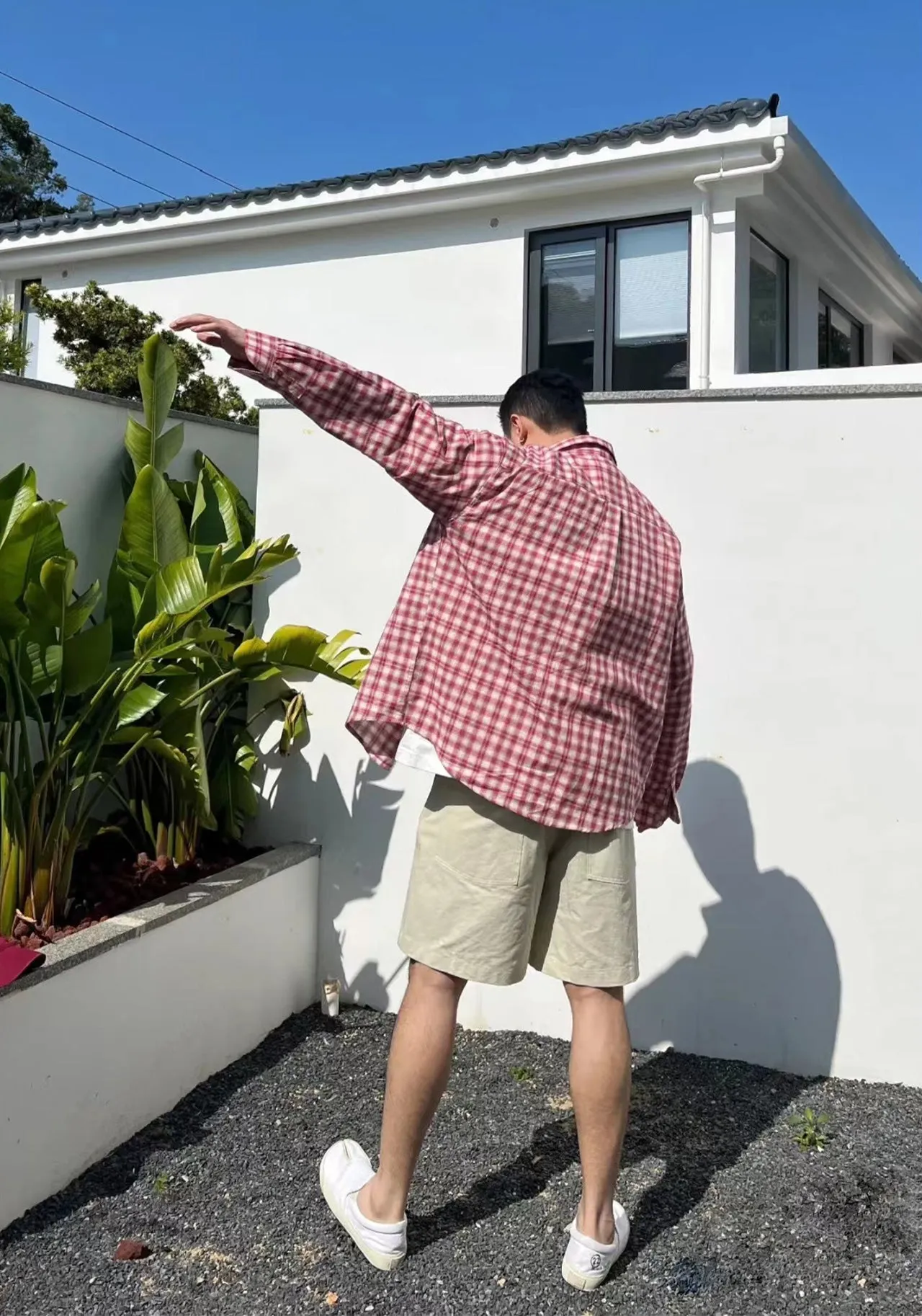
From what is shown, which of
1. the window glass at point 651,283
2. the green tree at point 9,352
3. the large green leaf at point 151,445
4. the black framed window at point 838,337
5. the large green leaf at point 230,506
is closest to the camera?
the large green leaf at point 151,445

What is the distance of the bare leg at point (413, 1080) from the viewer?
2.09 meters

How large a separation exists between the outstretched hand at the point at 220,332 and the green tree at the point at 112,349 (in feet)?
14.1

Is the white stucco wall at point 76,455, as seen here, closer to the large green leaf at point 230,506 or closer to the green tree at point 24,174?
the large green leaf at point 230,506

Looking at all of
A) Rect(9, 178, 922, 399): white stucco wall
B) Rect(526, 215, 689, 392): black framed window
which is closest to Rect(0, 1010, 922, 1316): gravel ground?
Rect(9, 178, 922, 399): white stucco wall

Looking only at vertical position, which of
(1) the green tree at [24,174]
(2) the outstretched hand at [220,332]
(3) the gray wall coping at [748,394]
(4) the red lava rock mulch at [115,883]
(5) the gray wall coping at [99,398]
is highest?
(1) the green tree at [24,174]

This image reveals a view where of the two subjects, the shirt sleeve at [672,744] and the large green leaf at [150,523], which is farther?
the large green leaf at [150,523]

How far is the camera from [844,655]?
9.86ft

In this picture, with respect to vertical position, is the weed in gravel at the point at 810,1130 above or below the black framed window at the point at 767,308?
below

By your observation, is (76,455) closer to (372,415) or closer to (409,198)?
(372,415)

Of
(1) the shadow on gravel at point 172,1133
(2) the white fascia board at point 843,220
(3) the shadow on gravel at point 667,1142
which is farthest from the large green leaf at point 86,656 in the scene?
(2) the white fascia board at point 843,220

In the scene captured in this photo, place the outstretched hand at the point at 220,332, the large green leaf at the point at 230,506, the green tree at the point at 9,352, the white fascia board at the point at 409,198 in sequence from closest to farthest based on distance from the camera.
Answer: the outstretched hand at the point at 220,332 < the large green leaf at the point at 230,506 < the green tree at the point at 9,352 < the white fascia board at the point at 409,198

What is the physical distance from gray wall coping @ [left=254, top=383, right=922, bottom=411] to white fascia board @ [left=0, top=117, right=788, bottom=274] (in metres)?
4.33

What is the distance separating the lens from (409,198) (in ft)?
25.8

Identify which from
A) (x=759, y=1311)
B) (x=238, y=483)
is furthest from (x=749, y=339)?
(x=759, y=1311)
